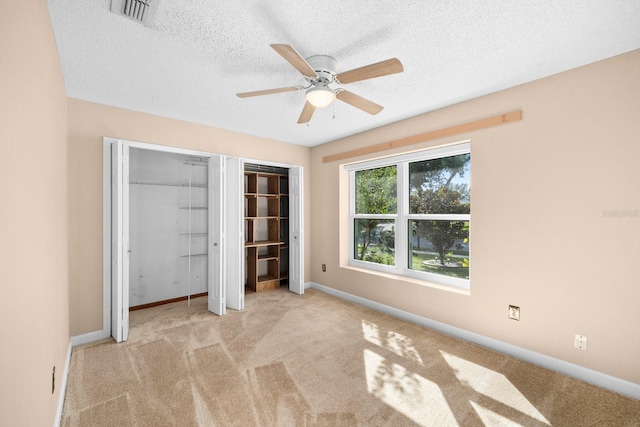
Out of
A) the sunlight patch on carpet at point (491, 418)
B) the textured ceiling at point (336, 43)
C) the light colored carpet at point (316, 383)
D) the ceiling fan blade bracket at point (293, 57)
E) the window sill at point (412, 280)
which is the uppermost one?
the textured ceiling at point (336, 43)

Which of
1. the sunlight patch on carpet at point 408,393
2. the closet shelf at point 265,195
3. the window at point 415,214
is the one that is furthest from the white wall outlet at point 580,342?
the closet shelf at point 265,195

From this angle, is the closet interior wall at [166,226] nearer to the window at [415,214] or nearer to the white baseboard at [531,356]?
the window at [415,214]

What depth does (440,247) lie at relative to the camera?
135 inches

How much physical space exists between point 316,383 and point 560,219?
7.92 ft

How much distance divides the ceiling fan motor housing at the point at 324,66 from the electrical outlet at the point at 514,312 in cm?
259

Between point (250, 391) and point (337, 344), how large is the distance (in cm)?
103

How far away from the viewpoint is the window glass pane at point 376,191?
13.1 ft

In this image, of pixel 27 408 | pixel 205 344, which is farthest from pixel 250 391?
pixel 27 408

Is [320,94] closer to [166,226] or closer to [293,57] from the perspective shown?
[293,57]

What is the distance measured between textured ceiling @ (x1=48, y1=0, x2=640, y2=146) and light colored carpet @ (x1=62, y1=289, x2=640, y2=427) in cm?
248

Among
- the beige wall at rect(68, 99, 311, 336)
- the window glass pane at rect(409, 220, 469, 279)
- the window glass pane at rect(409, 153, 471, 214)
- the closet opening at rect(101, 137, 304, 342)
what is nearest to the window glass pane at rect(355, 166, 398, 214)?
the window glass pane at rect(409, 153, 471, 214)

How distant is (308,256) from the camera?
5055mm

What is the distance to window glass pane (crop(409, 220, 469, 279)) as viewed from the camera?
3219mm

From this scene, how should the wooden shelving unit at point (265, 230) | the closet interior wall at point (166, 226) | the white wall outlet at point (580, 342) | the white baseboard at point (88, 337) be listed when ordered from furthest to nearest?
the wooden shelving unit at point (265, 230)
the closet interior wall at point (166, 226)
the white baseboard at point (88, 337)
the white wall outlet at point (580, 342)
